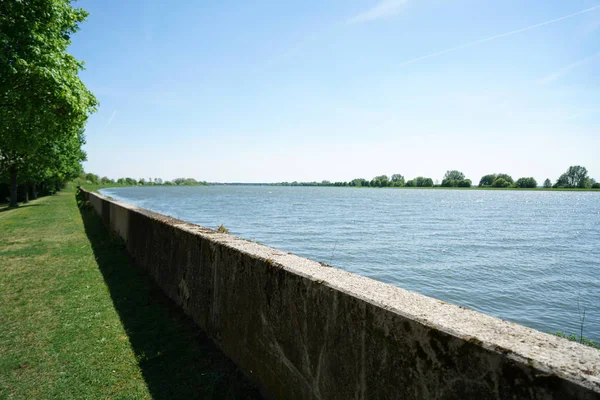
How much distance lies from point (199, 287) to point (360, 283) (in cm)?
284

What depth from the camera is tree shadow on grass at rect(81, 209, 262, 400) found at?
3.52 meters

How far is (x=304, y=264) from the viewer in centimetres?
331

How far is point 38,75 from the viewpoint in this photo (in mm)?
11617

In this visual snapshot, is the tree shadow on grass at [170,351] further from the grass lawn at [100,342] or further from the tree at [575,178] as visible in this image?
the tree at [575,178]

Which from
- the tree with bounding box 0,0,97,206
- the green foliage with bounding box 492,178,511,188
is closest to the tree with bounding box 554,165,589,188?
the green foliage with bounding box 492,178,511,188

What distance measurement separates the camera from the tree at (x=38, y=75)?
37.8 ft

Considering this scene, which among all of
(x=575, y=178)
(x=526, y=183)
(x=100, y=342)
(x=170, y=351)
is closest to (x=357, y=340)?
(x=170, y=351)

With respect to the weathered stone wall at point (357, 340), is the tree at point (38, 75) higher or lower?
higher

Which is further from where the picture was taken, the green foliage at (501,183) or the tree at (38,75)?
the green foliage at (501,183)

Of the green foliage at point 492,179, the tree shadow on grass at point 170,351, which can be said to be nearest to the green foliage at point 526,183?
the green foliage at point 492,179

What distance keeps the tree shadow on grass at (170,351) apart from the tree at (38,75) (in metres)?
8.82

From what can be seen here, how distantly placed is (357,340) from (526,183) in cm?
20648

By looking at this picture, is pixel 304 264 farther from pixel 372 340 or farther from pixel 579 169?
pixel 579 169

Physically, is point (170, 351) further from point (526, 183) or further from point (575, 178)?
point (526, 183)
